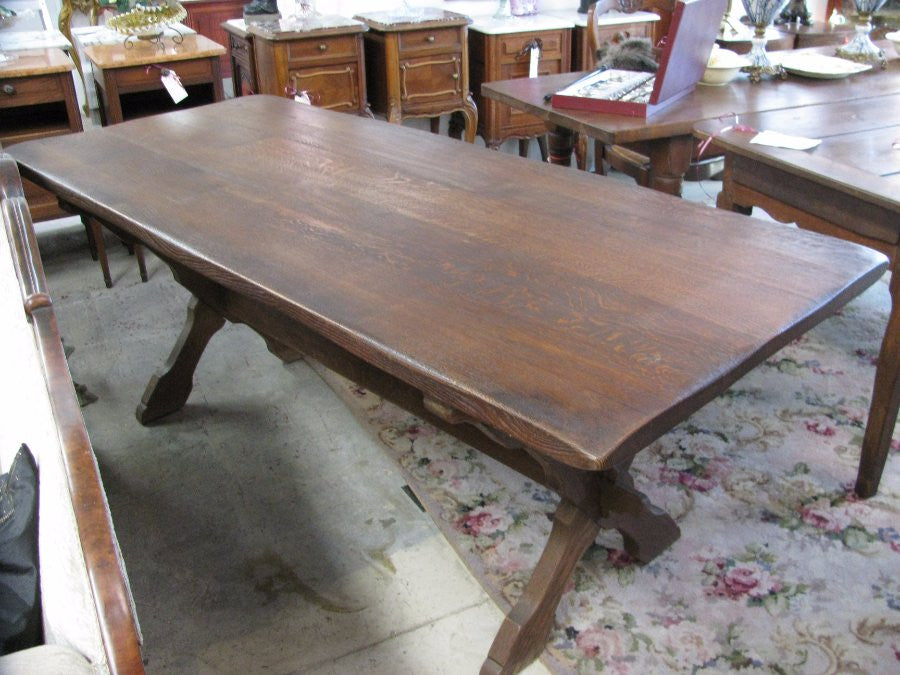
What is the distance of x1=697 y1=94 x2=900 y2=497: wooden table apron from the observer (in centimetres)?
165

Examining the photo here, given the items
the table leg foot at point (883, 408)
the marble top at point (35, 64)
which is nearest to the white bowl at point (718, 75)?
the table leg foot at point (883, 408)

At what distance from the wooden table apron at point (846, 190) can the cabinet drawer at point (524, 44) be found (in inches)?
73.0

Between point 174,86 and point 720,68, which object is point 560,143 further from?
point 174,86

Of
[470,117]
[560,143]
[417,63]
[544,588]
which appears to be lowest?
[544,588]

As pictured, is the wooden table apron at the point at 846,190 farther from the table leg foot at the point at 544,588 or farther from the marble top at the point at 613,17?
the marble top at the point at 613,17

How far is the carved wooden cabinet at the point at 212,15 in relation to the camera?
4.76 meters

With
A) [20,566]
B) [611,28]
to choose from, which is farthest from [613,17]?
[20,566]

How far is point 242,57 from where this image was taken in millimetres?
3529

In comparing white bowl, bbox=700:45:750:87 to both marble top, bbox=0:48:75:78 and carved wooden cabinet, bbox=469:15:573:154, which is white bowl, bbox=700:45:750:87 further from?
marble top, bbox=0:48:75:78

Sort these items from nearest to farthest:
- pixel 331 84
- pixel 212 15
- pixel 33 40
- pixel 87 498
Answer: pixel 87 498
pixel 33 40
pixel 331 84
pixel 212 15

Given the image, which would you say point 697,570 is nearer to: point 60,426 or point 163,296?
point 60,426

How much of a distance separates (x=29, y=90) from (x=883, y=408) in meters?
2.72

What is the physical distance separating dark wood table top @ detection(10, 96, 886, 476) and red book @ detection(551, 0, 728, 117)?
46cm

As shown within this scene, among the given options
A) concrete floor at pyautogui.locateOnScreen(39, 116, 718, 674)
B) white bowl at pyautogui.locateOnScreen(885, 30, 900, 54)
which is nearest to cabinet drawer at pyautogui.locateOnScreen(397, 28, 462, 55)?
concrete floor at pyautogui.locateOnScreen(39, 116, 718, 674)
